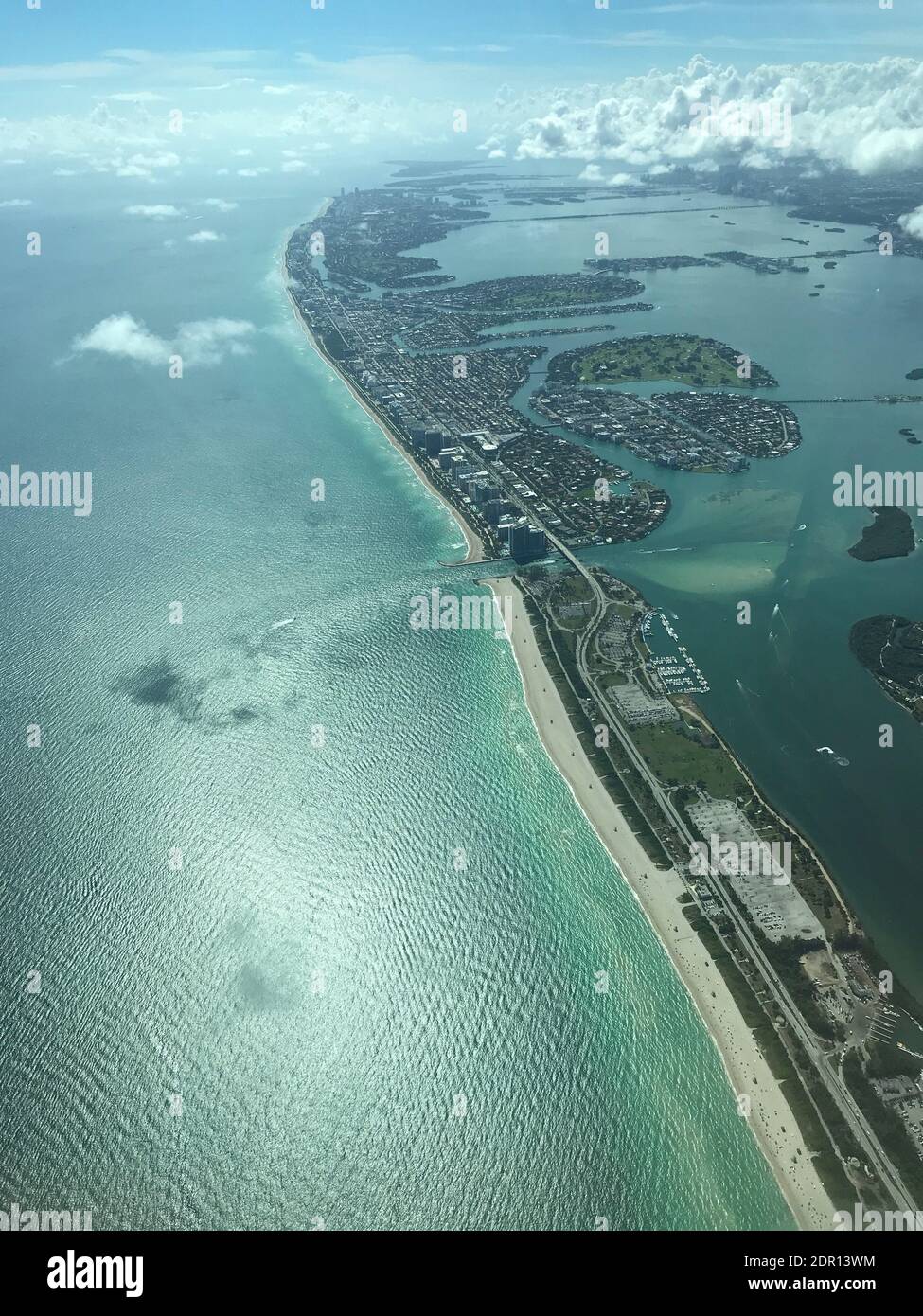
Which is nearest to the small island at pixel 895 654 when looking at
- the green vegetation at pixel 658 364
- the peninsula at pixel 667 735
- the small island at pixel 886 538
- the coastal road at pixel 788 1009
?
the small island at pixel 886 538

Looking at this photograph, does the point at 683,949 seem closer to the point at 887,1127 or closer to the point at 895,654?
the point at 887,1127

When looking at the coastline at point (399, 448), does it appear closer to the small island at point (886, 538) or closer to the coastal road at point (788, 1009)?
the coastal road at point (788, 1009)

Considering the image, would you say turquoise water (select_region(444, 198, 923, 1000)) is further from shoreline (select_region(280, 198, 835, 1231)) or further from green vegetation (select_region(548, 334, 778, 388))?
shoreline (select_region(280, 198, 835, 1231))

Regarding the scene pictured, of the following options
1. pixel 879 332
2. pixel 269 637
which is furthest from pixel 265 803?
pixel 879 332

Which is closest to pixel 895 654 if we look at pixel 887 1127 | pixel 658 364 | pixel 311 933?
pixel 887 1127

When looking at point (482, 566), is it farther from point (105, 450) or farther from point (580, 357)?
point (580, 357)

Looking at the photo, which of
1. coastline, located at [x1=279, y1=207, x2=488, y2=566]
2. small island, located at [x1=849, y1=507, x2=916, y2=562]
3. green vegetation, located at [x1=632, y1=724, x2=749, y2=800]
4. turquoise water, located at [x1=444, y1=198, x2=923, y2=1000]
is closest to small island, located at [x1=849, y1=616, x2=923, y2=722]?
turquoise water, located at [x1=444, y1=198, x2=923, y2=1000]
